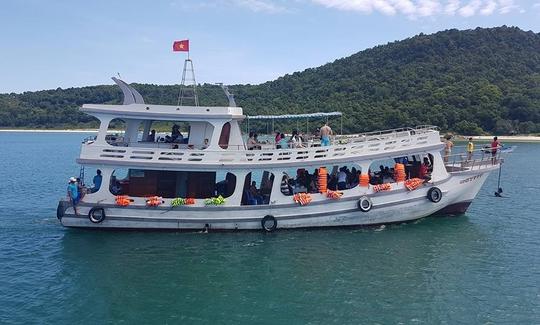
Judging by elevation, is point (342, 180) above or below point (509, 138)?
below

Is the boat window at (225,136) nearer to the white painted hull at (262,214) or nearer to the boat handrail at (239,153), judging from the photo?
the boat handrail at (239,153)

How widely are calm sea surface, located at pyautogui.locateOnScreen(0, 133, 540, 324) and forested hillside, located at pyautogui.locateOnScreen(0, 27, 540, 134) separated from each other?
47.5 metres

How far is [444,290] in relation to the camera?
1293 cm

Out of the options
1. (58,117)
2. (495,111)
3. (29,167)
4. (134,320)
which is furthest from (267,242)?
(58,117)

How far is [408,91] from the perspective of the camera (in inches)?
3954

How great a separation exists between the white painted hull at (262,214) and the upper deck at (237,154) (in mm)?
1544

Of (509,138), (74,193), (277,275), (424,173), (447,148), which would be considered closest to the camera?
(277,275)

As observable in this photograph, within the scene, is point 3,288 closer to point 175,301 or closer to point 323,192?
point 175,301

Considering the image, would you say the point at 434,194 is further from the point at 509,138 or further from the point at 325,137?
the point at 509,138

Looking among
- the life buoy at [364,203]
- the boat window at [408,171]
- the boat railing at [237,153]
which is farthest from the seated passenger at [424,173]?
the life buoy at [364,203]

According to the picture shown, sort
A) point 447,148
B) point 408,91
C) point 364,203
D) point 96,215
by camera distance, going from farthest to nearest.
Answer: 1. point 408,91
2. point 447,148
3. point 364,203
4. point 96,215

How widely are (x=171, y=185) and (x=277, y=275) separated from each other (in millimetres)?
6131

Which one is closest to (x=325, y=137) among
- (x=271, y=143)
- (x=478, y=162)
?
(x=271, y=143)

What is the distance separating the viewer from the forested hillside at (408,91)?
84500 mm
